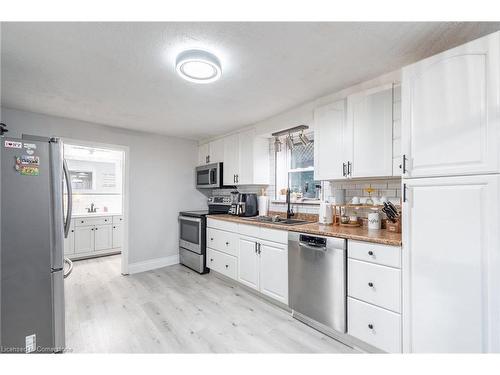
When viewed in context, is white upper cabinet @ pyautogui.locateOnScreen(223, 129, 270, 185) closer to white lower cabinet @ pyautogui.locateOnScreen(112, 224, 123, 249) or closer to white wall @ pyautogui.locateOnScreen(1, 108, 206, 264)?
white wall @ pyautogui.locateOnScreen(1, 108, 206, 264)

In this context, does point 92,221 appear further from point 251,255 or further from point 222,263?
point 251,255

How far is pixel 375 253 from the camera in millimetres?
1683

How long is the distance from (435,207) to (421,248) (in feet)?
0.91

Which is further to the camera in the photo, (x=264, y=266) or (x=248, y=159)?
(x=248, y=159)

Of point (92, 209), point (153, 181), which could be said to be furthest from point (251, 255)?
point (92, 209)

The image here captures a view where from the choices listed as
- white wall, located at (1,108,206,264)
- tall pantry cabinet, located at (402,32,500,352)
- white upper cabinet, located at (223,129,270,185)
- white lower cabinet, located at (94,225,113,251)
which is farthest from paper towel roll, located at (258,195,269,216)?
white lower cabinet, located at (94,225,113,251)

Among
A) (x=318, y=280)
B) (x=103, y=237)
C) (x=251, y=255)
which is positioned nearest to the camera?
(x=318, y=280)

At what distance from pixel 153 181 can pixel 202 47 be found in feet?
9.08

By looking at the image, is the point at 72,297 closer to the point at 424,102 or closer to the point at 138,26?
the point at 138,26

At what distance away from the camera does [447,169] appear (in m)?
1.37

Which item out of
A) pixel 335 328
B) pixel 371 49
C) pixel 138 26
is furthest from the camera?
pixel 335 328

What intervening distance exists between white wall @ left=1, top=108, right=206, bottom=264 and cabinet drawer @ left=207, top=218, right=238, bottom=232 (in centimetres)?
97
